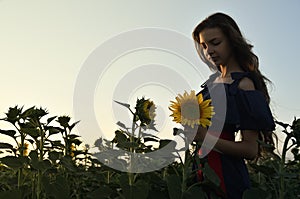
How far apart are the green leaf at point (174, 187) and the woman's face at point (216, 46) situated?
98cm

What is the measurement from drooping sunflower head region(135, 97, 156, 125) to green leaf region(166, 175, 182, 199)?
31 cm

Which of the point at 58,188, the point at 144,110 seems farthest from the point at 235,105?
the point at 58,188

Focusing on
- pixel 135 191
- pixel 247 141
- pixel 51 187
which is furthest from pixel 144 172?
pixel 247 141

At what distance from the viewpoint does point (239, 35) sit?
2.80 m

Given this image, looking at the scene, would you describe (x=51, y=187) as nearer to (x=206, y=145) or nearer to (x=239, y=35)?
(x=206, y=145)

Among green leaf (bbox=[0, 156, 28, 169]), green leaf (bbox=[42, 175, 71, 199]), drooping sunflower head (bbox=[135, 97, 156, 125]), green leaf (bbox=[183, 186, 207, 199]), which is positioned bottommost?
green leaf (bbox=[183, 186, 207, 199])

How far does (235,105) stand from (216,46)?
403 mm

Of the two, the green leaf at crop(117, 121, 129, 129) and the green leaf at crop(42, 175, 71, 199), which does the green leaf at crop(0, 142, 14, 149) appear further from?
the green leaf at crop(117, 121, 129, 129)

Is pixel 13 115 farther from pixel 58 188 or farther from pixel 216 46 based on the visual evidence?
pixel 216 46

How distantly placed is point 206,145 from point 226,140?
151mm

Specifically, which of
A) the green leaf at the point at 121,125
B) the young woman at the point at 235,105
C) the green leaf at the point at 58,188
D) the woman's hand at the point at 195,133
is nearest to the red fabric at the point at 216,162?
the young woman at the point at 235,105

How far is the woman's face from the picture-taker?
2.67 m

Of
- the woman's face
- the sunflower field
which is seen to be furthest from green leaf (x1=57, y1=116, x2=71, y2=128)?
the woman's face

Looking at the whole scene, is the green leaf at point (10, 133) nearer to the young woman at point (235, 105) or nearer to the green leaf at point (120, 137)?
the green leaf at point (120, 137)
